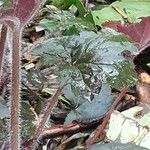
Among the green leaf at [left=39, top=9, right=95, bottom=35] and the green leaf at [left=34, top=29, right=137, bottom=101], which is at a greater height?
the green leaf at [left=34, top=29, right=137, bottom=101]

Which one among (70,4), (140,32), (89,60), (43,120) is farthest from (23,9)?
(70,4)

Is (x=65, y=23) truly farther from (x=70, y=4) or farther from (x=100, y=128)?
(x=70, y=4)

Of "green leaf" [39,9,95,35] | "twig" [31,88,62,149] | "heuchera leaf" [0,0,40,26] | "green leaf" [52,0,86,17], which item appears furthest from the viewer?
"green leaf" [52,0,86,17]

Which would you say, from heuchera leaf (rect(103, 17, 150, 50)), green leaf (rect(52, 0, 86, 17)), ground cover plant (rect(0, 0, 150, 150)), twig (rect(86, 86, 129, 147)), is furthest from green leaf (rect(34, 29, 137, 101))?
green leaf (rect(52, 0, 86, 17))

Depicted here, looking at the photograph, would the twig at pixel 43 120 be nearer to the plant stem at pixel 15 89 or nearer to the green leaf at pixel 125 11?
the plant stem at pixel 15 89

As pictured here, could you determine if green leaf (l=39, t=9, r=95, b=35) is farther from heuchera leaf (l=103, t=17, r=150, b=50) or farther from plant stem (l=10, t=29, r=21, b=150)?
plant stem (l=10, t=29, r=21, b=150)

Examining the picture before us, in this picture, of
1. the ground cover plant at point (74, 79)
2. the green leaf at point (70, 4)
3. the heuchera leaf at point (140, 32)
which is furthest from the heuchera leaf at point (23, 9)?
the green leaf at point (70, 4)

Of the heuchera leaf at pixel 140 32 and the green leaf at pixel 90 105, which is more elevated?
the heuchera leaf at pixel 140 32

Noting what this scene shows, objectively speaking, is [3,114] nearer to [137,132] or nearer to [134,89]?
[137,132]
